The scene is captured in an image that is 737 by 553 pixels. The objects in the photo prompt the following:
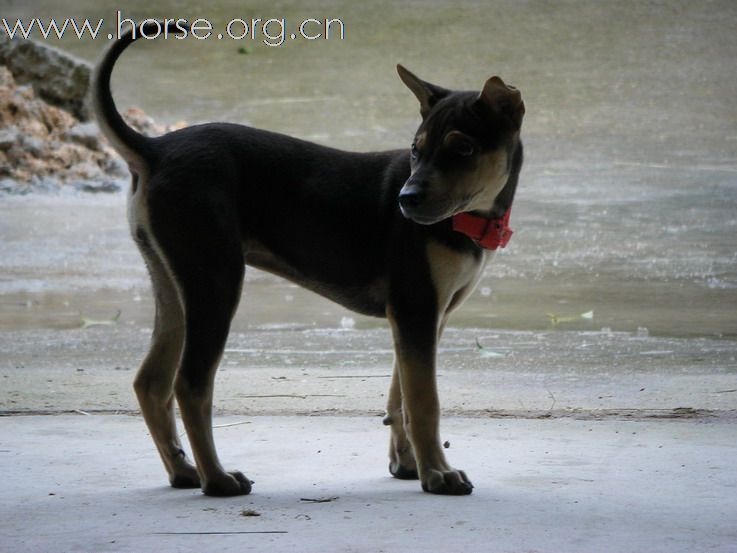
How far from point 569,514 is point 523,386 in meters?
2.11

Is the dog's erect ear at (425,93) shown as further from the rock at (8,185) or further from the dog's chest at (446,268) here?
the rock at (8,185)

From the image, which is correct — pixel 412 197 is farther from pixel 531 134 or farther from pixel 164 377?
pixel 531 134

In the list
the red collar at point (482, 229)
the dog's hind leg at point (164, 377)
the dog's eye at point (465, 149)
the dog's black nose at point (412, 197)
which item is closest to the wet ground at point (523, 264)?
the dog's hind leg at point (164, 377)

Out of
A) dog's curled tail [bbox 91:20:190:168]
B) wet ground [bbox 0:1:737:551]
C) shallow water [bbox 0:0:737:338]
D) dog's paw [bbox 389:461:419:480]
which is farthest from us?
shallow water [bbox 0:0:737:338]

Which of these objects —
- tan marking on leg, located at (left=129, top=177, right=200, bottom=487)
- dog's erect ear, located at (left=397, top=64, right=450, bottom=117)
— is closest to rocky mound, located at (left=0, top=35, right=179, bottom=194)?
tan marking on leg, located at (left=129, top=177, right=200, bottom=487)

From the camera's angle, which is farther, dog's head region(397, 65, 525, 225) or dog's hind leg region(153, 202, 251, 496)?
dog's hind leg region(153, 202, 251, 496)

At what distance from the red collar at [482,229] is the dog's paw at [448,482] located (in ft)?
2.29

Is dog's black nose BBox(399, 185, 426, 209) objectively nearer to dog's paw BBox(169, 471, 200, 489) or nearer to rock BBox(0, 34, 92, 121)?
dog's paw BBox(169, 471, 200, 489)

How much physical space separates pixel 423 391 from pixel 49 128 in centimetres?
980

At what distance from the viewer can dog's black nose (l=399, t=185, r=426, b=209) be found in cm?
371

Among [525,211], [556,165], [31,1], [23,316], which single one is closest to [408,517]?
[23,316]

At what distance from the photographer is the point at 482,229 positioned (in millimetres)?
3887

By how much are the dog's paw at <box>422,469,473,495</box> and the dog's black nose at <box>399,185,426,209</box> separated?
82cm

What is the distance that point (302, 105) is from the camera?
14.9 meters
